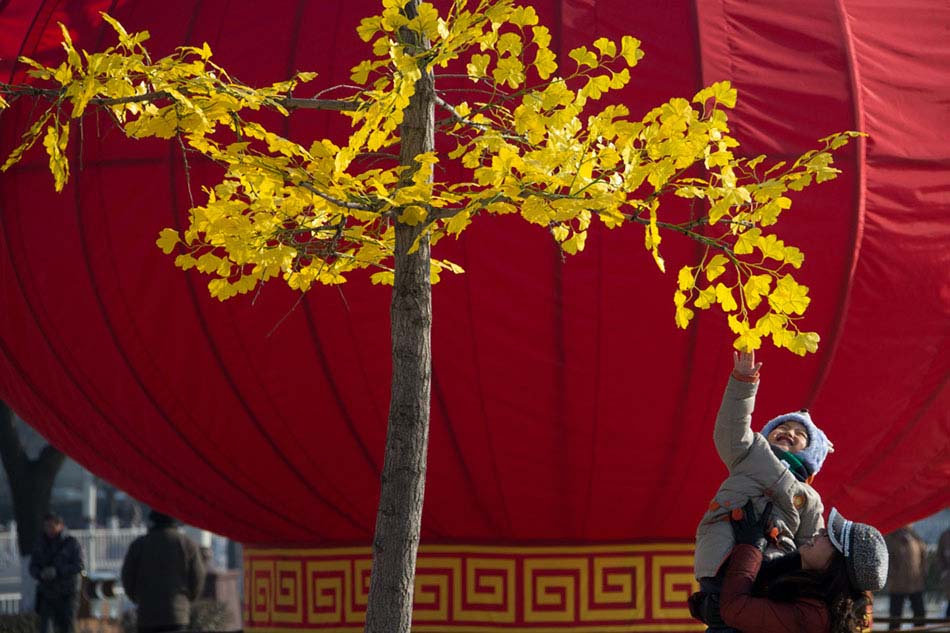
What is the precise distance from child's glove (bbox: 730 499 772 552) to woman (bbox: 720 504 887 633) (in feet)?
1.06

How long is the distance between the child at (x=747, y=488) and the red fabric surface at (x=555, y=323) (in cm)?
178

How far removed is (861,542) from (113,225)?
13.4ft

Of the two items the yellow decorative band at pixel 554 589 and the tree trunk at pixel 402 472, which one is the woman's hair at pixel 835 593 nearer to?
the tree trunk at pixel 402 472

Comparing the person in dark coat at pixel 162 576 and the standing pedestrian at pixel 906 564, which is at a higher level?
the standing pedestrian at pixel 906 564

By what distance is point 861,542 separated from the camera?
4.78 meters

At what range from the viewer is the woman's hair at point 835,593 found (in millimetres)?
4809

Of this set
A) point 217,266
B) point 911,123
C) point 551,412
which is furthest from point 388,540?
point 911,123

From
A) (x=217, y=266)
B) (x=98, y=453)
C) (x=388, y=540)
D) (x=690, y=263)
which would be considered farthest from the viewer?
(x=98, y=453)

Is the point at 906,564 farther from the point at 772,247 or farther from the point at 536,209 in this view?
the point at 536,209

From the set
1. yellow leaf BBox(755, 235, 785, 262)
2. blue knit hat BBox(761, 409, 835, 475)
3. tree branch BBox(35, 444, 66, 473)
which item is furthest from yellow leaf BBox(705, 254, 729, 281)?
tree branch BBox(35, 444, 66, 473)

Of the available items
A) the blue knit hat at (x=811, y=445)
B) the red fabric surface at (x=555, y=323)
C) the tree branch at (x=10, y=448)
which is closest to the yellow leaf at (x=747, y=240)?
the blue knit hat at (x=811, y=445)

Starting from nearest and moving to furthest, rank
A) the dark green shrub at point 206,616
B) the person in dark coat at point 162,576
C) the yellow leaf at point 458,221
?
the yellow leaf at point 458,221 → the person in dark coat at point 162,576 → the dark green shrub at point 206,616

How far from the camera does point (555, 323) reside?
7336mm

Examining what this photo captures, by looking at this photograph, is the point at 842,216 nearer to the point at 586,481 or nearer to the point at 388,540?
the point at 586,481
